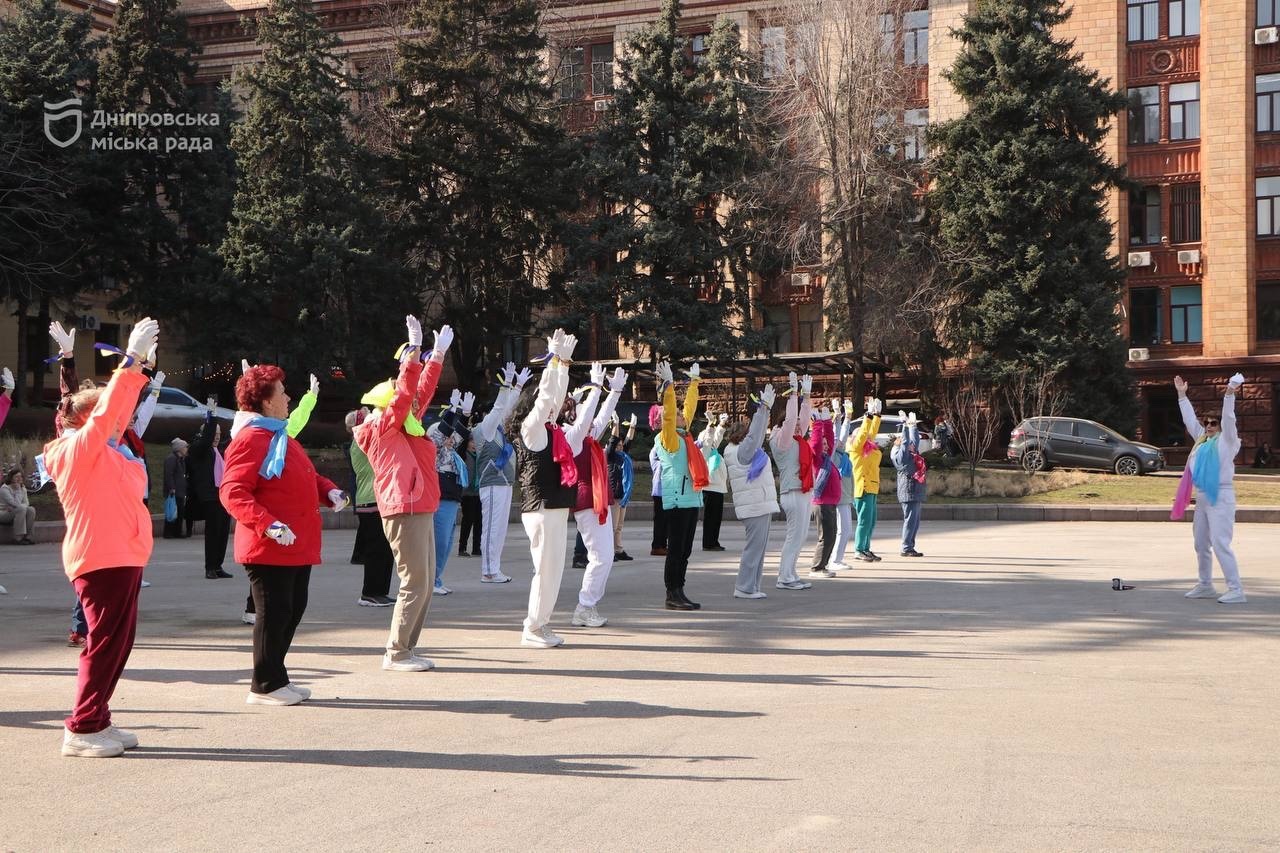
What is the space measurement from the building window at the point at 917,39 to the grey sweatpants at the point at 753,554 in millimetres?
39151

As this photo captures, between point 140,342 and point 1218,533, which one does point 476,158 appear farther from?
point 140,342

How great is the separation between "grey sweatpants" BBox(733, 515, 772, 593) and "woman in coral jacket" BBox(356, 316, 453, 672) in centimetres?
464

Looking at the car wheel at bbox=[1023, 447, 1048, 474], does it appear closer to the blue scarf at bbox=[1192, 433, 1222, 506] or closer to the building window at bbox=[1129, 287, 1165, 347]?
the building window at bbox=[1129, 287, 1165, 347]

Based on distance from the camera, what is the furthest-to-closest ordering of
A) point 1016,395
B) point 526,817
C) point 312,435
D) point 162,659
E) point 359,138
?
point 359,138 < point 1016,395 < point 312,435 < point 162,659 < point 526,817

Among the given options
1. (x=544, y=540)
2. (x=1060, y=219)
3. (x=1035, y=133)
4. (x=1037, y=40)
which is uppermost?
(x=1037, y=40)

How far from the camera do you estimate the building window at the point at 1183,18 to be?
45.8m

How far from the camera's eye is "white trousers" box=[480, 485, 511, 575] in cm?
1435

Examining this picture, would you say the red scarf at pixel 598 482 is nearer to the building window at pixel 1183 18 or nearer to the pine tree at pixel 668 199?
the pine tree at pixel 668 199

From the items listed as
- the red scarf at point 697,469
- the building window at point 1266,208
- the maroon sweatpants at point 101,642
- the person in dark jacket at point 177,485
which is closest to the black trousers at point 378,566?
the red scarf at point 697,469

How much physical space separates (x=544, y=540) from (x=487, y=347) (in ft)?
112

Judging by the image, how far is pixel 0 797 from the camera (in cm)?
550

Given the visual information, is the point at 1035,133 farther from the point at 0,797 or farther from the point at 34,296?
the point at 0,797

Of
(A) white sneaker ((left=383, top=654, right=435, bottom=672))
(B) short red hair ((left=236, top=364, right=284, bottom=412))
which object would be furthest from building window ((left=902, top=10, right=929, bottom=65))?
(B) short red hair ((left=236, top=364, right=284, bottom=412))

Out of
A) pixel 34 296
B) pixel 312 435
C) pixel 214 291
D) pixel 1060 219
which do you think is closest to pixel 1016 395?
pixel 1060 219
